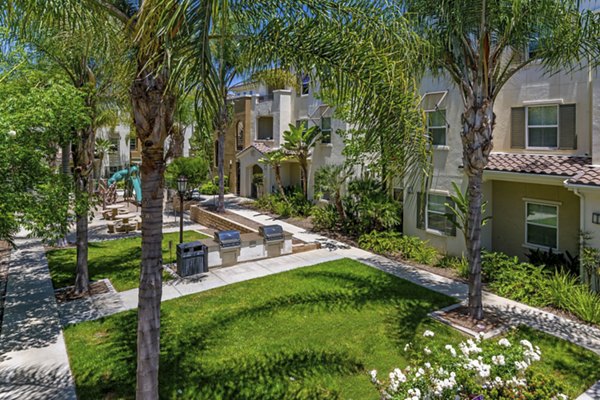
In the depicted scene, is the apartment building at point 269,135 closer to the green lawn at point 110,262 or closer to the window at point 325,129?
the window at point 325,129

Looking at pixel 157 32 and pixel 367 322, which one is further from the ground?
pixel 157 32

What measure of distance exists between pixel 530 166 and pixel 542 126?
1.96 metres

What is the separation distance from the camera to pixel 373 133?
728 cm

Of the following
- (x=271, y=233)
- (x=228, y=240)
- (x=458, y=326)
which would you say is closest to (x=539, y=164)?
(x=458, y=326)

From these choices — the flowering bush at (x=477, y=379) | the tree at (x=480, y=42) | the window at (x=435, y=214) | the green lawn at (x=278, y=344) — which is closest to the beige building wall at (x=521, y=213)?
the window at (x=435, y=214)

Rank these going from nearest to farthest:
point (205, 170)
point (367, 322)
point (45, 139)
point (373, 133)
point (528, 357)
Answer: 1. point (528, 357)
2. point (373, 133)
3. point (45, 139)
4. point (367, 322)
5. point (205, 170)

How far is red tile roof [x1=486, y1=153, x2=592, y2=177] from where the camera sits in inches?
502

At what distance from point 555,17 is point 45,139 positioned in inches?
454

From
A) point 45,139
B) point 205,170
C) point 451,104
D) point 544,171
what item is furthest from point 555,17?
point 205,170

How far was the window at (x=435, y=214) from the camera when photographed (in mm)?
16609

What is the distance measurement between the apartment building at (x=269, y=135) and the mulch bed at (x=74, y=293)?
1442 cm

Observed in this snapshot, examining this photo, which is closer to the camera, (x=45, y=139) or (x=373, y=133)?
(x=373, y=133)

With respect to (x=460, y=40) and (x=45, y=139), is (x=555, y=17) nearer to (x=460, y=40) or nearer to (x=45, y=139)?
(x=460, y=40)

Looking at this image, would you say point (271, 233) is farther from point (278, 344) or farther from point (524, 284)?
point (524, 284)
